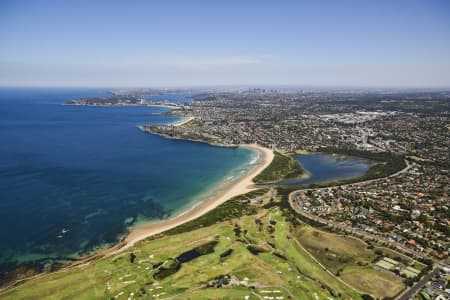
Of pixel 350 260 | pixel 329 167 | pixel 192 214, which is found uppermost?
pixel 329 167

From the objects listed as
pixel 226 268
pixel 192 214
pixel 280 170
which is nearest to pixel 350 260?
pixel 226 268

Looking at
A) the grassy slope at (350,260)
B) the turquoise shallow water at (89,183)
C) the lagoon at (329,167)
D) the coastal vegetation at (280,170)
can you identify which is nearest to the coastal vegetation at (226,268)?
the grassy slope at (350,260)

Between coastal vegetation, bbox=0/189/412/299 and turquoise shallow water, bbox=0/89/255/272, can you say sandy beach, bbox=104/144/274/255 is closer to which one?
coastal vegetation, bbox=0/189/412/299

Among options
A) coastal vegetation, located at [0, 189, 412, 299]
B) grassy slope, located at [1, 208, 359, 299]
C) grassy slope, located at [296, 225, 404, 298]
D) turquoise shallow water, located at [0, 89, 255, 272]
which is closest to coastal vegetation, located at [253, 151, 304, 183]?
turquoise shallow water, located at [0, 89, 255, 272]

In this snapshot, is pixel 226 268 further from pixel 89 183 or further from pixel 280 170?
pixel 280 170

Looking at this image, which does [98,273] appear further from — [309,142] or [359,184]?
[309,142]

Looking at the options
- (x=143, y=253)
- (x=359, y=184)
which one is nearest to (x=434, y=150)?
(x=359, y=184)

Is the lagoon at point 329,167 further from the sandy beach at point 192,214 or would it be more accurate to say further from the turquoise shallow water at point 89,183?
the turquoise shallow water at point 89,183
